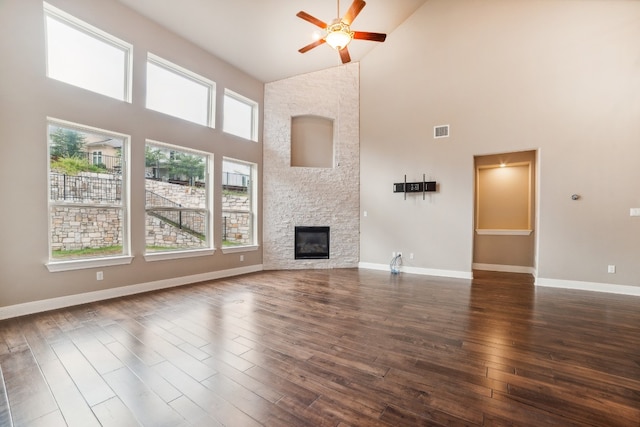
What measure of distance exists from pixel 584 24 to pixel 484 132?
209 cm

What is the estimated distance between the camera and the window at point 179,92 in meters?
4.45

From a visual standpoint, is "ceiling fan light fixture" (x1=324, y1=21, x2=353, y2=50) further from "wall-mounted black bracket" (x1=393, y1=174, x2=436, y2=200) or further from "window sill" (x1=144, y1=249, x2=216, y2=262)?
"window sill" (x1=144, y1=249, x2=216, y2=262)

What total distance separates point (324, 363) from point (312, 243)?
14.0 ft

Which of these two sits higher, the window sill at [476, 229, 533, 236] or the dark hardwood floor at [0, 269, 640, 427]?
the window sill at [476, 229, 533, 236]

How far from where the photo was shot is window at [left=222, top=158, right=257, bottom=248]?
5562mm

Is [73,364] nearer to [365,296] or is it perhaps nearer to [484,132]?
[365,296]

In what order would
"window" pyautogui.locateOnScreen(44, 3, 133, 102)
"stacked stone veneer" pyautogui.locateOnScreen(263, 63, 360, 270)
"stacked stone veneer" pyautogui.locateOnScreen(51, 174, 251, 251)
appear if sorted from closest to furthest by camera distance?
1. "window" pyautogui.locateOnScreen(44, 3, 133, 102)
2. "stacked stone veneer" pyautogui.locateOnScreen(51, 174, 251, 251)
3. "stacked stone veneer" pyautogui.locateOnScreen(263, 63, 360, 270)

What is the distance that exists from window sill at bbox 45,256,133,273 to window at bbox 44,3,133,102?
2301 millimetres

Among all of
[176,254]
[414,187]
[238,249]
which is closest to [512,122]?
[414,187]

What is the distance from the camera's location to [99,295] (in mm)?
3758

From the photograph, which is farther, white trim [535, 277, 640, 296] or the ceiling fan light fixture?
white trim [535, 277, 640, 296]

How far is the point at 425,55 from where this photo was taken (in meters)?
5.75

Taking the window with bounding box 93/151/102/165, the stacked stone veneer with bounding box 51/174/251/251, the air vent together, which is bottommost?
the stacked stone veneer with bounding box 51/174/251/251

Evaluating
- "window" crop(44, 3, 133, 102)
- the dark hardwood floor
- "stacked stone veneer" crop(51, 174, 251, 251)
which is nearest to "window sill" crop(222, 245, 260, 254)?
"stacked stone veneer" crop(51, 174, 251, 251)
